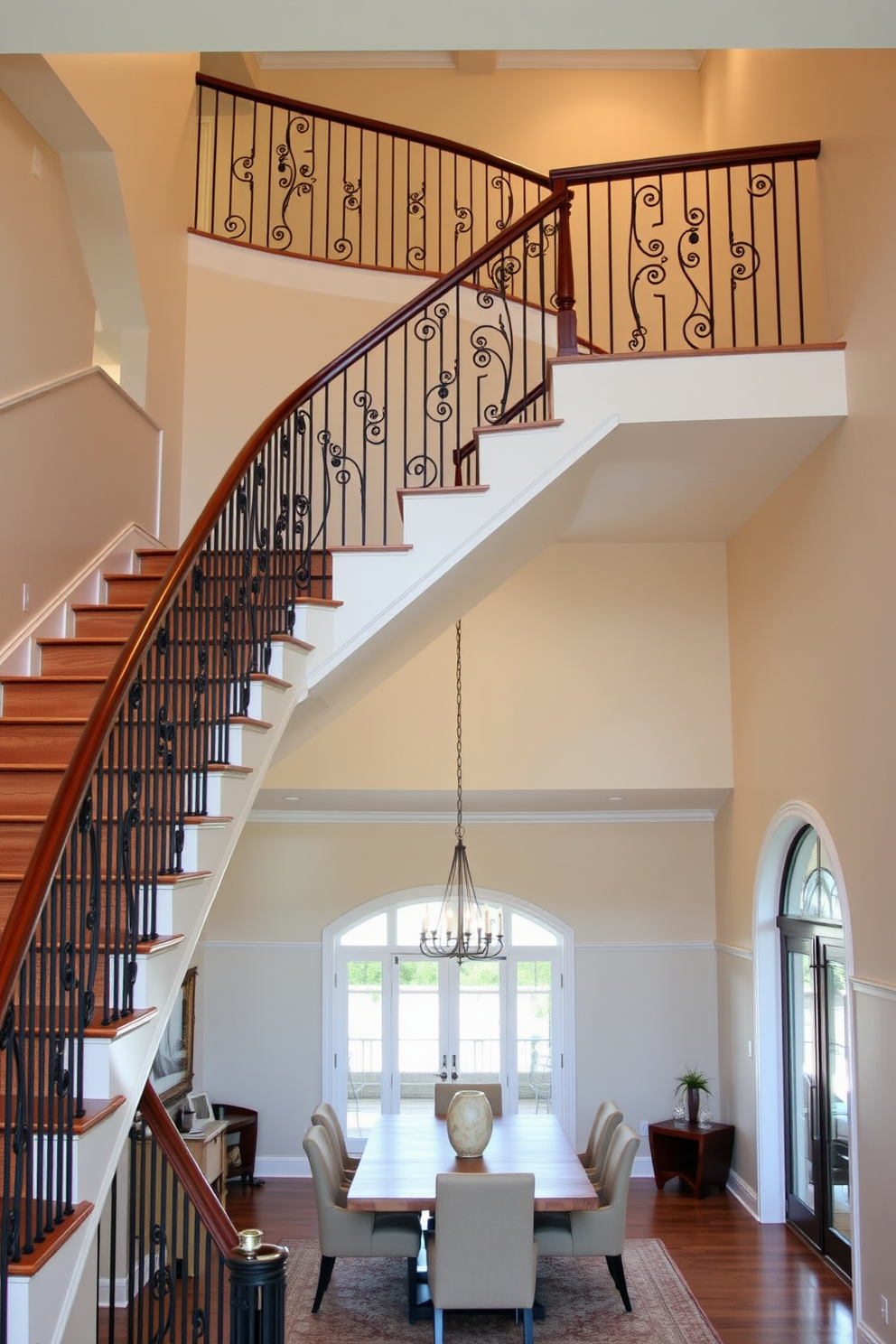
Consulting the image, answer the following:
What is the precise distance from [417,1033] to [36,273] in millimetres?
6453

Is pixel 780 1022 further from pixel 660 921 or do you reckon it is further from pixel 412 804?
pixel 412 804

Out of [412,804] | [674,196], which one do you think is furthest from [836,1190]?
[674,196]

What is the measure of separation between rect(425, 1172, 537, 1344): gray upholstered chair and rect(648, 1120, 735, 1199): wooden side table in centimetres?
299

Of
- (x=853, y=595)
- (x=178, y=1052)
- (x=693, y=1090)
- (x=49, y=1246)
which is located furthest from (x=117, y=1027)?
(x=693, y=1090)

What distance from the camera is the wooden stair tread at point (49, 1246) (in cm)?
253

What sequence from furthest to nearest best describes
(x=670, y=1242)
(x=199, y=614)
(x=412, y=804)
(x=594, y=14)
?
(x=412, y=804) < (x=670, y=1242) < (x=199, y=614) < (x=594, y=14)

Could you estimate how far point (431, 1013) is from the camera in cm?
952

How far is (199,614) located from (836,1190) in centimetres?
492

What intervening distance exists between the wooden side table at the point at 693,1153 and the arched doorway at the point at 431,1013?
96 cm

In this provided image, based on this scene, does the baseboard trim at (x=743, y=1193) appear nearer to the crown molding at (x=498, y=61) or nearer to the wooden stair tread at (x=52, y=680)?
the wooden stair tread at (x=52, y=680)

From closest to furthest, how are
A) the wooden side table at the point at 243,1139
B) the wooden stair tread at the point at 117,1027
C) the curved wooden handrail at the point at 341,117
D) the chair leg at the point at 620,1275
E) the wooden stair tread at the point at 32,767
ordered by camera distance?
the wooden stair tread at the point at 117,1027 < the wooden stair tread at the point at 32,767 < the chair leg at the point at 620,1275 < the curved wooden handrail at the point at 341,117 < the wooden side table at the point at 243,1139

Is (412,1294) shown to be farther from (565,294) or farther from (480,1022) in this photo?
(565,294)

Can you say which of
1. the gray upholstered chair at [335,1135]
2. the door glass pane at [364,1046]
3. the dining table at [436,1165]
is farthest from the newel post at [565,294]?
the door glass pane at [364,1046]

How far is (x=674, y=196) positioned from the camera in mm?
9438
